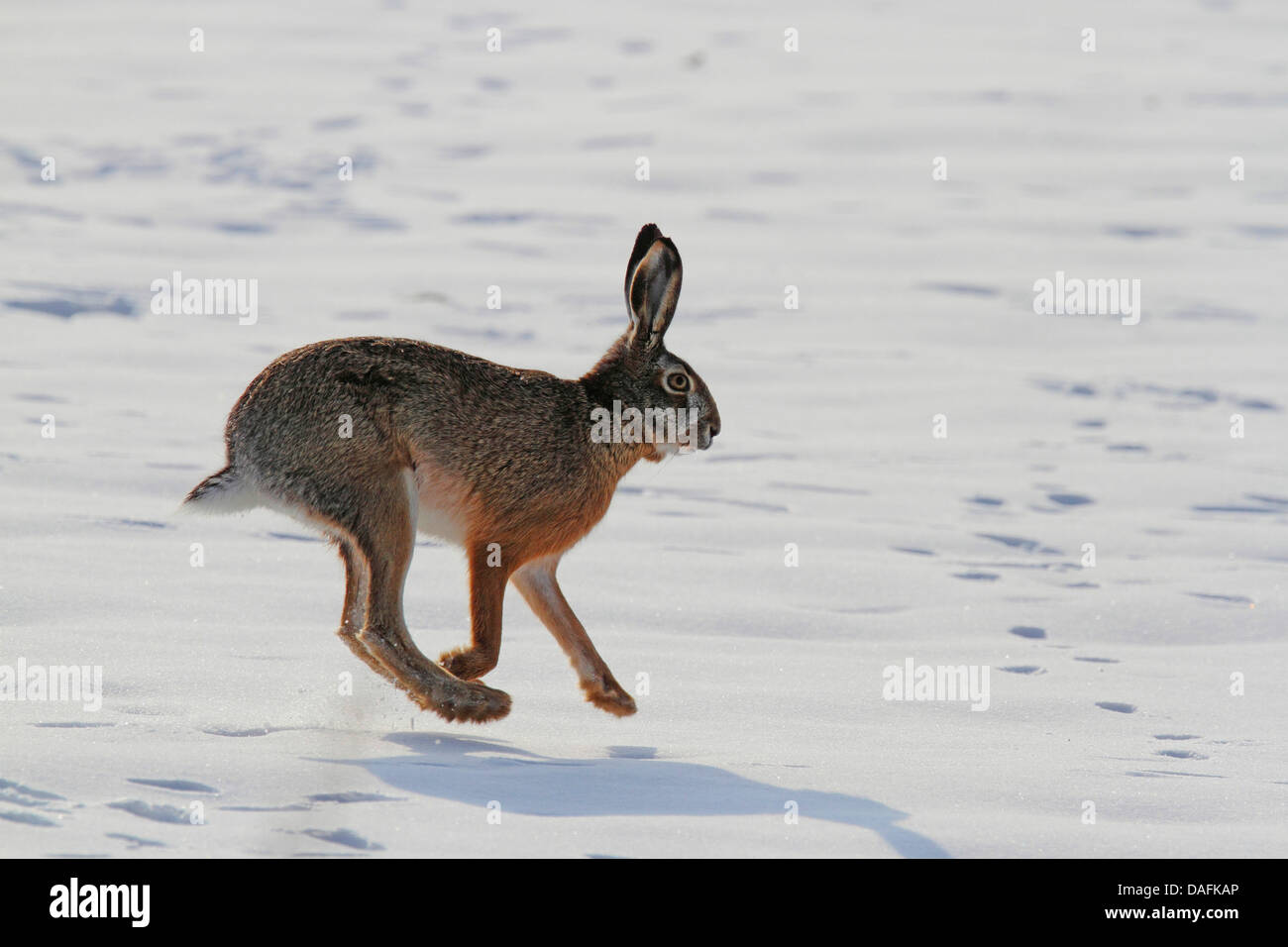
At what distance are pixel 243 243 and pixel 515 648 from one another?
8383mm

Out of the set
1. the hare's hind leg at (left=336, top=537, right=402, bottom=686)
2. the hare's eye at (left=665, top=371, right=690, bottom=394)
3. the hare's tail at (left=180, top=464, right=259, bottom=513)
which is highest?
the hare's eye at (left=665, top=371, right=690, bottom=394)

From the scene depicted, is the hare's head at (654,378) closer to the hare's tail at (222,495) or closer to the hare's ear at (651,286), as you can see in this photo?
the hare's ear at (651,286)

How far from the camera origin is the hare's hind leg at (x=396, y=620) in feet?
19.1

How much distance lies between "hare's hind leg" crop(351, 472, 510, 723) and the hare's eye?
1.28 metres

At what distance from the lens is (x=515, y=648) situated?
6.99 meters

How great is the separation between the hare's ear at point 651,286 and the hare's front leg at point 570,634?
3.12ft

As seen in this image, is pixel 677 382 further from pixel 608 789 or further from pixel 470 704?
pixel 608 789

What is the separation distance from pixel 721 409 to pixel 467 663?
5301 mm

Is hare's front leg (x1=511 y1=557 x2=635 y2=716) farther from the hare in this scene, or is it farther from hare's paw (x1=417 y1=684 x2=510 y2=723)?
hare's paw (x1=417 y1=684 x2=510 y2=723)

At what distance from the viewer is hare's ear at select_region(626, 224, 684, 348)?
6547 mm

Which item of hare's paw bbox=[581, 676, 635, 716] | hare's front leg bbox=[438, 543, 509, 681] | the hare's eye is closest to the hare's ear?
the hare's eye

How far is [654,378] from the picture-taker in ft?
22.1

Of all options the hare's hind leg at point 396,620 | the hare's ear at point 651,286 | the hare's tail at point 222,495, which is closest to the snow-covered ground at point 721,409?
the hare's hind leg at point 396,620
